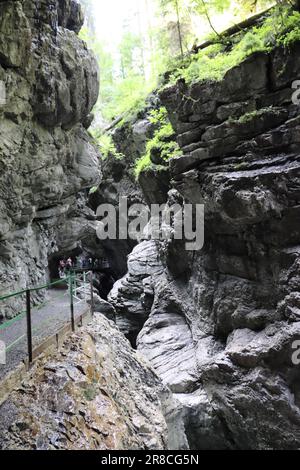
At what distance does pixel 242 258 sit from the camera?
37.3 feet

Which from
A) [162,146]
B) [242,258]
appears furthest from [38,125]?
[242,258]

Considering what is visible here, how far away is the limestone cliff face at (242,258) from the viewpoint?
9531 millimetres

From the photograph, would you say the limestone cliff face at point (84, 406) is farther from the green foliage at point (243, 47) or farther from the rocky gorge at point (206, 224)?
the green foliage at point (243, 47)

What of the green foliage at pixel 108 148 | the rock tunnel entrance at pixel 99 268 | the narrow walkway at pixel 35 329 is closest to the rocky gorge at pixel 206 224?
the narrow walkway at pixel 35 329

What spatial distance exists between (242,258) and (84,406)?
7950 mm

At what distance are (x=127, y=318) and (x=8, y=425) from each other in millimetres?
14120

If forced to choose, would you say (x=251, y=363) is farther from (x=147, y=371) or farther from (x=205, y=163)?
(x=205, y=163)

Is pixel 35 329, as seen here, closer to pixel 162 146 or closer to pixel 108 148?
pixel 162 146

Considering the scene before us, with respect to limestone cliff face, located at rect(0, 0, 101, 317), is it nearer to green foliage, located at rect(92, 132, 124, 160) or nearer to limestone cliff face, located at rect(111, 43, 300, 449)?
limestone cliff face, located at rect(111, 43, 300, 449)

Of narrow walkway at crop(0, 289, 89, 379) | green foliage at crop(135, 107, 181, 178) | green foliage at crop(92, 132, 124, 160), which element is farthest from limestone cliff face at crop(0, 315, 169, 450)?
green foliage at crop(92, 132, 124, 160)

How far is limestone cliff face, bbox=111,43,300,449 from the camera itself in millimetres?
9531

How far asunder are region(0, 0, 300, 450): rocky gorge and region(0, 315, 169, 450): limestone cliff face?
74 millimetres

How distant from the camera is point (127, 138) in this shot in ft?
74.0

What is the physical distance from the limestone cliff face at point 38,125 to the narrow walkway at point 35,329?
1925 mm
